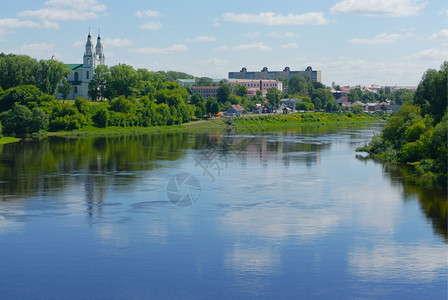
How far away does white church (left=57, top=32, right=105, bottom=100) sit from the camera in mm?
63594

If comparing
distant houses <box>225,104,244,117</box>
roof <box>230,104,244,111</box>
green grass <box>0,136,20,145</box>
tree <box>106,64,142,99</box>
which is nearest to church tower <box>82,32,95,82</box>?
tree <box>106,64,142,99</box>

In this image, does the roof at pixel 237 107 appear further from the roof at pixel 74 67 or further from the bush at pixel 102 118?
the bush at pixel 102 118

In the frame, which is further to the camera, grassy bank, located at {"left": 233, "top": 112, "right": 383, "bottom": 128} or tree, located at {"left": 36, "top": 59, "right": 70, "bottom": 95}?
grassy bank, located at {"left": 233, "top": 112, "right": 383, "bottom": 128}

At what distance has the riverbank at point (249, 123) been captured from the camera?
5089 cm

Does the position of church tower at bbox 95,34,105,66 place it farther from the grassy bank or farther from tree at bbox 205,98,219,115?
the grassy bank

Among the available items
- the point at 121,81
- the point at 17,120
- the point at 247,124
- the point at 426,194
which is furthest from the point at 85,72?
the point at 426,194

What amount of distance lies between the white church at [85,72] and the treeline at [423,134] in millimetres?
36108

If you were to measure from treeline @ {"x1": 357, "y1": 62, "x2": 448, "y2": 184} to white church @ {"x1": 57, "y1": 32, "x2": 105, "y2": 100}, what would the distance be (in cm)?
3611

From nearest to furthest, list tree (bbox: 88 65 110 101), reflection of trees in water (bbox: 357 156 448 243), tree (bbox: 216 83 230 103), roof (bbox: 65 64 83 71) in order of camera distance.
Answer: reflection of trees in water (bbox: 357 156 448 243)
tree (bbox: 88 65 110 101)
roof (bbox: 65 64 83 71)
tree (bbox: 216 83 230 103)

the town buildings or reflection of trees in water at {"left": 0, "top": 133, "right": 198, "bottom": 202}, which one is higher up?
the town buildings

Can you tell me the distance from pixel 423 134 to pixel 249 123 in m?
39.4

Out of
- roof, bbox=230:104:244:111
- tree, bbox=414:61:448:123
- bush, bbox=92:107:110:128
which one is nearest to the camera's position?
tree, bbox=414:61:448:123

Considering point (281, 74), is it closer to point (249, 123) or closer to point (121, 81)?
point (249, 123)

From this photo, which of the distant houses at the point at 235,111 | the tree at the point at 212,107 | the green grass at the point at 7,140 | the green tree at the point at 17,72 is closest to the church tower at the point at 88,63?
the green tree at the point at 17,72
